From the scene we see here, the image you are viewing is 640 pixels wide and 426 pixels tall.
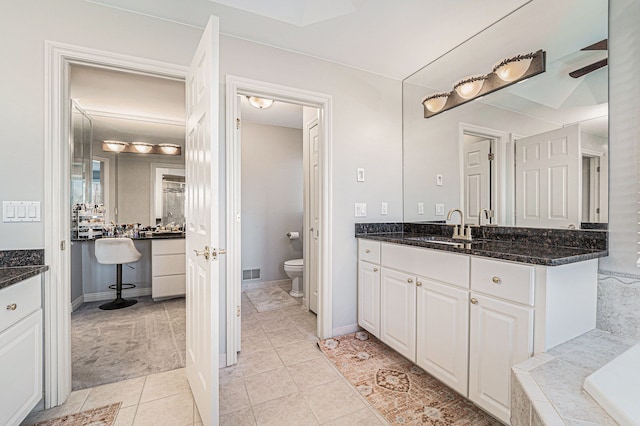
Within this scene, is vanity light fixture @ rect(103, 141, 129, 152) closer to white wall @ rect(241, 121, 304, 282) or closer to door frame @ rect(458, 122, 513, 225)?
white wall @ rect(241, 121, 304, 282)

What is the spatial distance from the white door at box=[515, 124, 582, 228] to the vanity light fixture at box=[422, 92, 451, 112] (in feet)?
2.62

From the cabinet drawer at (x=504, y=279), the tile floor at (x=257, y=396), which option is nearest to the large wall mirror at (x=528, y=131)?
the cabinet drawer at (x=504, y=279)

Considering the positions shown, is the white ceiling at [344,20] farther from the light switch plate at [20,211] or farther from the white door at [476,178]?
the light switch plate at [20,211]

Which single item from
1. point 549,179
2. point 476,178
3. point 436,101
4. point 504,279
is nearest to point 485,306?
point 504,279

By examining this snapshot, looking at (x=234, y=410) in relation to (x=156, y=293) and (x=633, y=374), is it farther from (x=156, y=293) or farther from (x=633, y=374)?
(x=156, y=293)

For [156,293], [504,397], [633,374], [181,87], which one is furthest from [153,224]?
[633,374]

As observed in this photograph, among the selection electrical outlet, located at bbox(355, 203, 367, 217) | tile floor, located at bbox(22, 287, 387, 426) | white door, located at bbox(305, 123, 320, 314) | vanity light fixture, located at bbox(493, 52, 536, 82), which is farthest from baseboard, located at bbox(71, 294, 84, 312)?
vanity light fixture, located at bbox(493, 52, 536, 82)

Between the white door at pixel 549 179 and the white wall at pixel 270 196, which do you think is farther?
the white wall at pixel 270 196

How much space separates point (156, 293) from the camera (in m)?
3.24

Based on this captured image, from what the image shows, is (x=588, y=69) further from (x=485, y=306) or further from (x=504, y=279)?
(x=485, y=306)

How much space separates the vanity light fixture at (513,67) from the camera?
5.67ft

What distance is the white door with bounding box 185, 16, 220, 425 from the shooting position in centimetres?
126

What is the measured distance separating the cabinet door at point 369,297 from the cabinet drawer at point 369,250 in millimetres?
49

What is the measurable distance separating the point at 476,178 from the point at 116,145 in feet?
13.6
